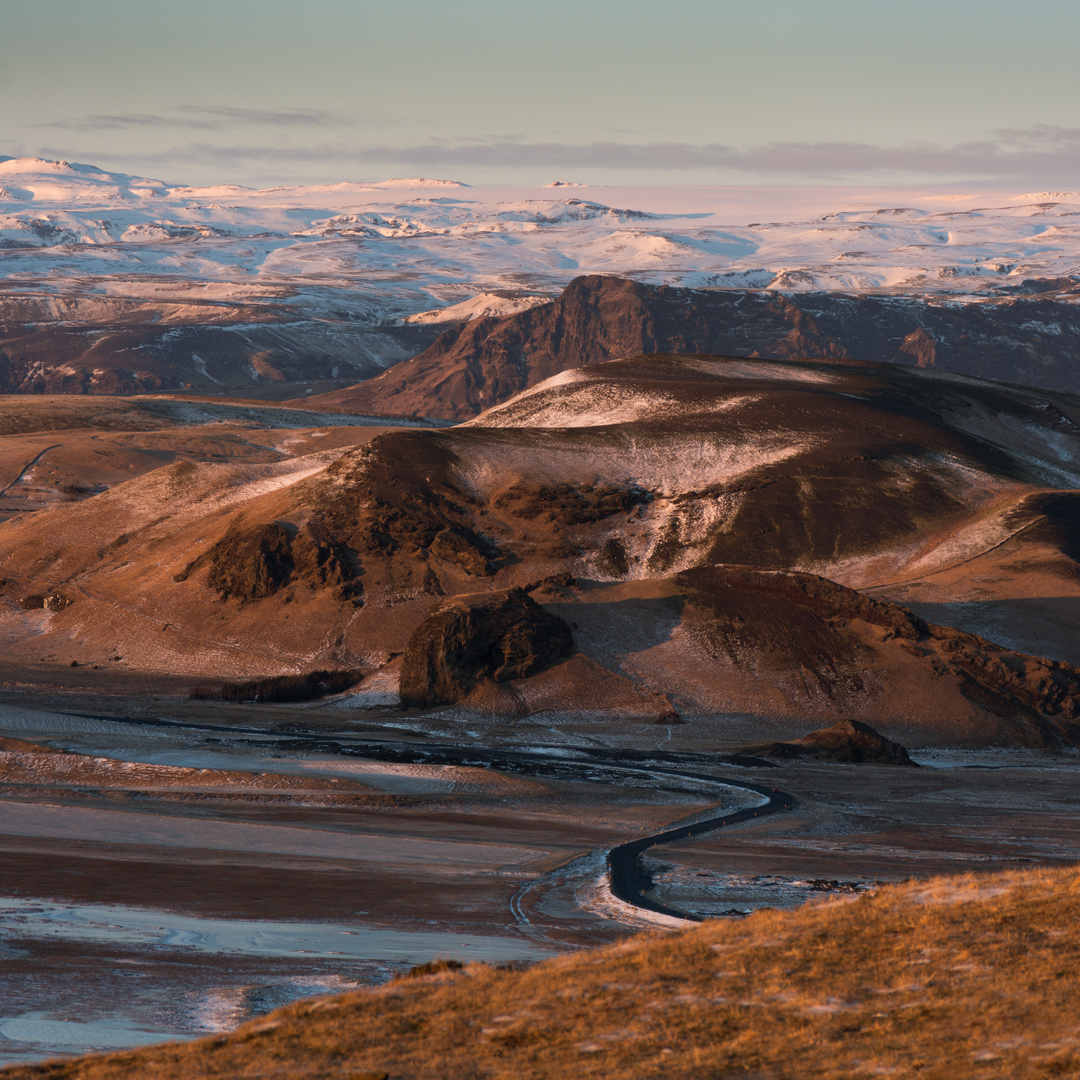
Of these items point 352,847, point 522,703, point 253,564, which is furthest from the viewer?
point 253,564

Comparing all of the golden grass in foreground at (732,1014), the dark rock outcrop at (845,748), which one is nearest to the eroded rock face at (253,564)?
the dark rock outcrop at (845,748)

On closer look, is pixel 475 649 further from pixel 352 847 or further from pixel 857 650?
pixel 352 847

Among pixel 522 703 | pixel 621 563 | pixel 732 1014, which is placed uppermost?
pixel 732 1014

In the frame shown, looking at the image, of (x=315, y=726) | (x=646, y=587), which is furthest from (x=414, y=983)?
(x=646, y=587)

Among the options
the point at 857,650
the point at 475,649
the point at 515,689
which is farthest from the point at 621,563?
the point at 515,689

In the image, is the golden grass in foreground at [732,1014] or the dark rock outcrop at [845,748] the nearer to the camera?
the golden grass in foreground at [732,1014]

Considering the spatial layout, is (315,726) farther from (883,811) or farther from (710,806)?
(883,811)

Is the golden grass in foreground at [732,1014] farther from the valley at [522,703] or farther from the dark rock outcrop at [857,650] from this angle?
the dark rock outcrop at [857,650]
